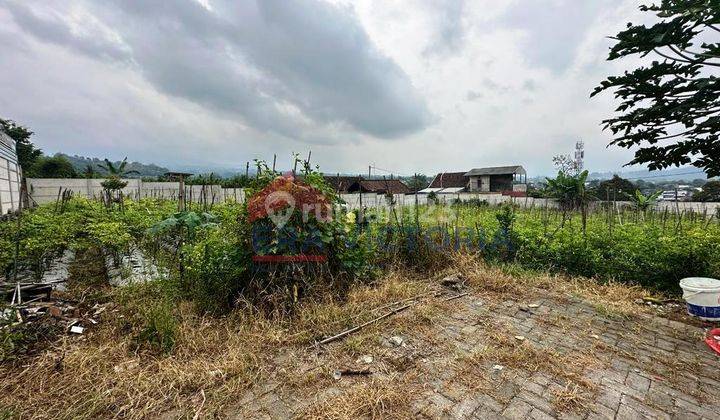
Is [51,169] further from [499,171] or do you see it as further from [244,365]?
[499,171]

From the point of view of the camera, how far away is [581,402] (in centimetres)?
192

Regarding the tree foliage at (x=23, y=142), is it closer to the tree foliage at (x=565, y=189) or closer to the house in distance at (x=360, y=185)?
the house in distance at (x=360, y=185)

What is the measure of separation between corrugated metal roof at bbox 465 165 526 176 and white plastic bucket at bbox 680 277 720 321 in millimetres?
29662

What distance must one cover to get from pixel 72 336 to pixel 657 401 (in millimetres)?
4383

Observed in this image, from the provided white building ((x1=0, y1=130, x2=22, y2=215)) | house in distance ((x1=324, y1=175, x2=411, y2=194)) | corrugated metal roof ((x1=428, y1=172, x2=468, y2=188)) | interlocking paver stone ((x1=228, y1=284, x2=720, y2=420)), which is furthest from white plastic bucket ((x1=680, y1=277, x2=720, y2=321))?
corrugated metal roof ((x1=428, y1=172, x2=468, y2=188))

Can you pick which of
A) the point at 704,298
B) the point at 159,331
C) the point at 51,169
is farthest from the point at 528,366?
the point at 51,169

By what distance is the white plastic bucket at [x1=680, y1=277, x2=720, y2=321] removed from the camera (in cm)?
Answer: 308

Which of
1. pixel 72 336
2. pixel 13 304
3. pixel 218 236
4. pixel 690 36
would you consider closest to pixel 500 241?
pixel 690 36

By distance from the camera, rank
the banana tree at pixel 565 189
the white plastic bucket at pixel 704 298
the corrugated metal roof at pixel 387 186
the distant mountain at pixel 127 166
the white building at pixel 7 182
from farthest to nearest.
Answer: the distant mountain at pixel 127 166, the banana tree at pixel 565 189, the white building at pixel 7 182, the corrugated metal roof at pixel 387 186, the white plastic bucket at pixel 704 298

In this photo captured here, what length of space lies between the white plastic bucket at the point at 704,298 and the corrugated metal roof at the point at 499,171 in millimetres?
29662

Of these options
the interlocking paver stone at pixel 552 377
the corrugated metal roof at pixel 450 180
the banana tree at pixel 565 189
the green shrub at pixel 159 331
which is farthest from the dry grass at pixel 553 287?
the corrugated metal roof at pixel 450 180

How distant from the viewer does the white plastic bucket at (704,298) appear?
3.08 meters

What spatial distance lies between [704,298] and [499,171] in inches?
1206

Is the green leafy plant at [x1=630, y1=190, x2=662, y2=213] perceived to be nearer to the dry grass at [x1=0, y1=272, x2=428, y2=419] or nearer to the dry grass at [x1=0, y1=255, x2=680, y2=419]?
the dry grass at [x1=0, y1=255, x2=680, y2=419]
